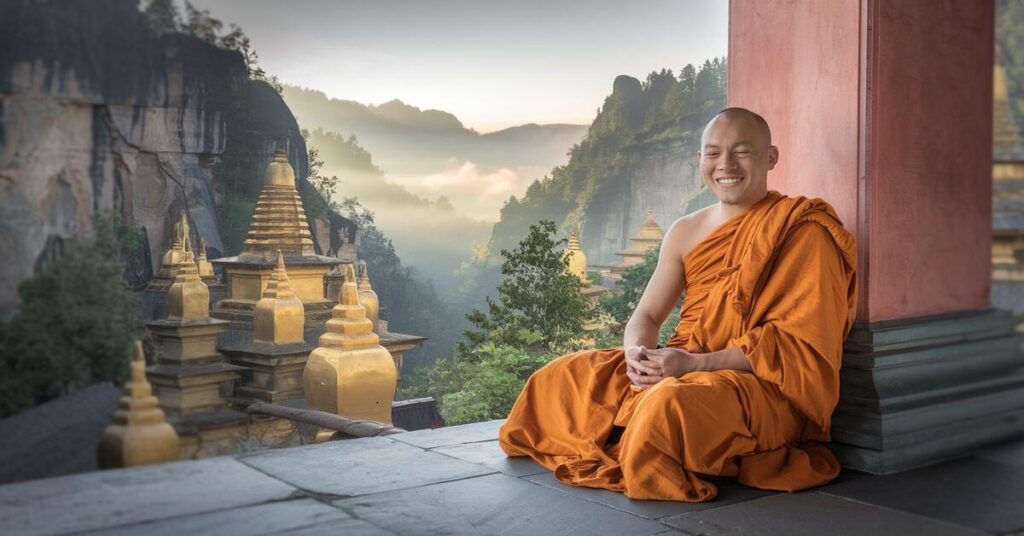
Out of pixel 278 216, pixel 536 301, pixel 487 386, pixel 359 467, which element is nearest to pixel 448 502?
pixel 359 467

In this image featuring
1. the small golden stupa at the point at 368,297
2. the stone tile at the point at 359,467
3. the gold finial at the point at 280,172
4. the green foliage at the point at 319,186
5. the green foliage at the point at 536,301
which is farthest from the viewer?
the green foliage at the point at 536,301

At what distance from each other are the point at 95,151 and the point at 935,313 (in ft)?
10.5

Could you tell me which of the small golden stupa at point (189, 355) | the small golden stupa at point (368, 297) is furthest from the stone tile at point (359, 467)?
the small golden stupa at point (368, 297)

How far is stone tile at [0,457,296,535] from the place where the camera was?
2479 millimetres

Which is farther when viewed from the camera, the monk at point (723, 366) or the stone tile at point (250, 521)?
the monk at point (723, 366)

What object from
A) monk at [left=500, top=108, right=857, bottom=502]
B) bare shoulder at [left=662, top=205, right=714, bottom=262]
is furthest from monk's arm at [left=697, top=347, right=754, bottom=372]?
bare shoulder at [left=662, top=205, right=714, bottom=262]

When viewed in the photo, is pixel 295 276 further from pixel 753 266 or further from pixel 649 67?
pixel 649 67

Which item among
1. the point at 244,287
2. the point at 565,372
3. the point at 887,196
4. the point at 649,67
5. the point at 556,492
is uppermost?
the point at 649,67

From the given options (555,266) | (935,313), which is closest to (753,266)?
(935,313)

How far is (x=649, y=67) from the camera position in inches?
257

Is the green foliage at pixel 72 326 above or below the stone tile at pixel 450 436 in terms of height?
above

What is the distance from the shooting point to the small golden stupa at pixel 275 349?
13.3 ft

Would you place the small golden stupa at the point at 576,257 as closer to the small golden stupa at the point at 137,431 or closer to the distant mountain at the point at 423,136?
the distant mountain at the point at 423,136

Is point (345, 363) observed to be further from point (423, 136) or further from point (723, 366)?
point (723, 366)
